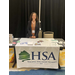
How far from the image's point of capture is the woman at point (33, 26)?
215 cm

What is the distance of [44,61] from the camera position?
5.78 ft

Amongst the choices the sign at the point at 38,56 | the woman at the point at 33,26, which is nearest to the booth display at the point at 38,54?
the sign at the point at 38,56

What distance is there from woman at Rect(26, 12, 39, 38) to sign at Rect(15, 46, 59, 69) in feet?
1.92

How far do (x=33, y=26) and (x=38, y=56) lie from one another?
0.80m

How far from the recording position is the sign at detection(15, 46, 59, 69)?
5.71 feet

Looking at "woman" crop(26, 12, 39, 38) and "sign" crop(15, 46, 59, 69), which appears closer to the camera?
"sign" crop(15, 46, 59, 69)

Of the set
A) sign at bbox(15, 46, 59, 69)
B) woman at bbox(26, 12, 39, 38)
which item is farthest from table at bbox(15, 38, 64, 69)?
woman at bbox(26, 12, 39, 38)

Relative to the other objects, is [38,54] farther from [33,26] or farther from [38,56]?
[33,26]

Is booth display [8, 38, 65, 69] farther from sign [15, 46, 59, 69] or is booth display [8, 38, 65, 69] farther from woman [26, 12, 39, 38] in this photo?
woman [26, 12, 39, 38]

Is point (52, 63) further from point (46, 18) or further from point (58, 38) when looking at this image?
point (46, 18)

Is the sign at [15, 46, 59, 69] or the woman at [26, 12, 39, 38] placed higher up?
the woman at [26, 12, 39, 38]

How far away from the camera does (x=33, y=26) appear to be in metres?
2.30

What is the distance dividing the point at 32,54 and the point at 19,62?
10.8 inches
